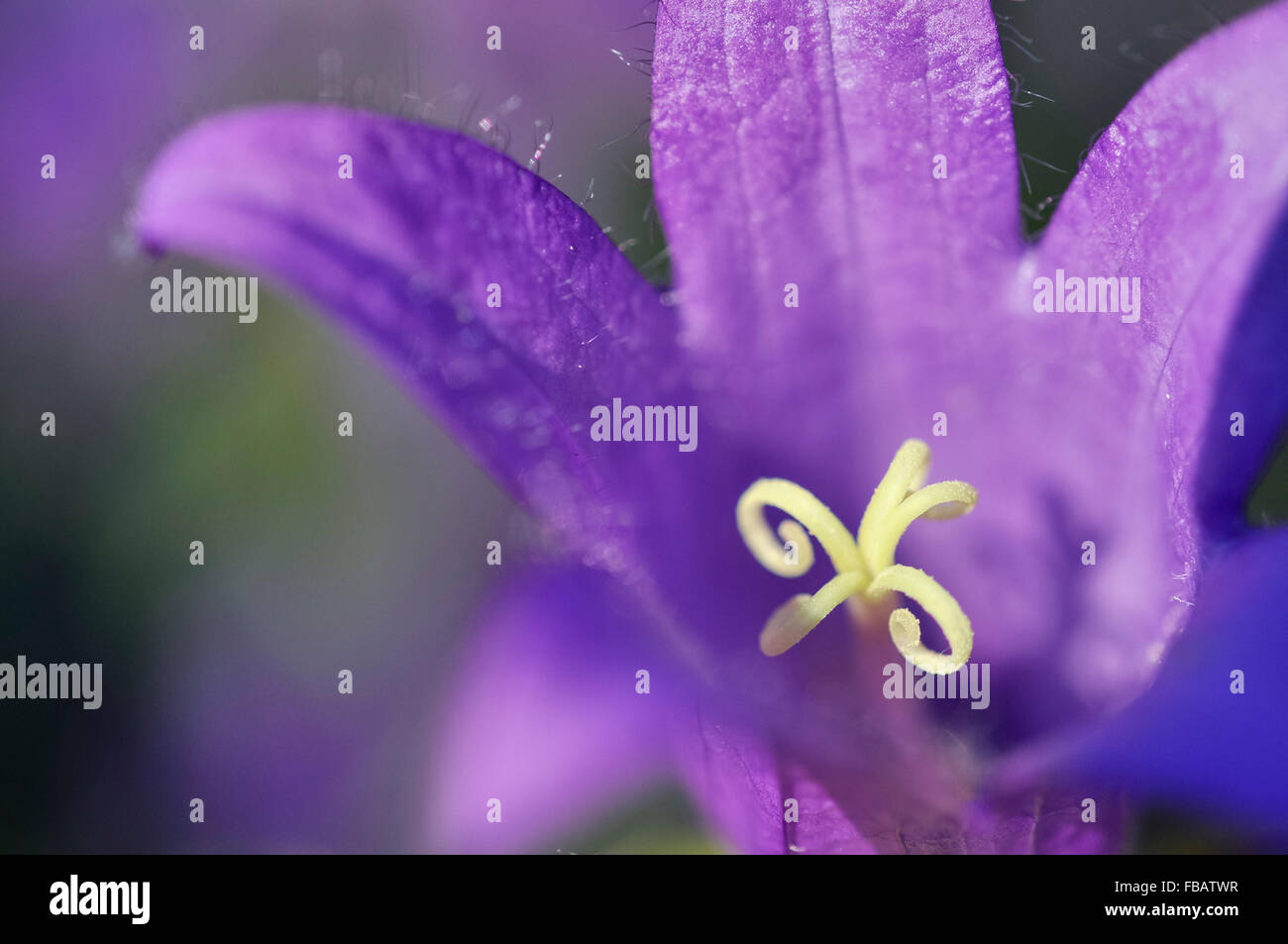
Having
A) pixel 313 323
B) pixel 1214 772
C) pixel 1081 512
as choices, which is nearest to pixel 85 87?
pixel 313 323

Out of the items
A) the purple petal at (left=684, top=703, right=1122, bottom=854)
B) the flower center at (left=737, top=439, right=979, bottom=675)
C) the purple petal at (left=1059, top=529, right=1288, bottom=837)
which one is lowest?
the purple petal at (left=684, top=703, right=1122, bottom=854)

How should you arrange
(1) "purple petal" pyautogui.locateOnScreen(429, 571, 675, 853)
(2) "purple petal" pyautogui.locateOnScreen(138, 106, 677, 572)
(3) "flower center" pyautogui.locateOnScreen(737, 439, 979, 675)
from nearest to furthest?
(2) "purple petal" pyautogui.locateOnScreen(138, 106, 677, 572) → (3) "flower center" pyautogui.locateOnScreen(737, 439, 979, 675) → (1) "purple petal" pyautogui.locateOnScreen(429, 571, 675, 853)

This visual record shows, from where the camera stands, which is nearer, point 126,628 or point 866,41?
point 866,41

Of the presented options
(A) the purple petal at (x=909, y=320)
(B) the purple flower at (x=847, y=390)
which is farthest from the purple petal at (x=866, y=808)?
(A) the purple petal at (x=909, y=320)

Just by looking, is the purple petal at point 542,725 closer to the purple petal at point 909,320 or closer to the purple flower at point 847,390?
the purple flower at point 847,390

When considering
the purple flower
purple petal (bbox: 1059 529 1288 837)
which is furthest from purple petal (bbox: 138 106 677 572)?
purple petal (bbox: 1059 529 1288 837)

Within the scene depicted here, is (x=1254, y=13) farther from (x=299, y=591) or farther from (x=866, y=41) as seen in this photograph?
(x=299, y=591)

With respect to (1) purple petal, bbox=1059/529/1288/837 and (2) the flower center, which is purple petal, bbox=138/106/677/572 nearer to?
(2) the flower center
